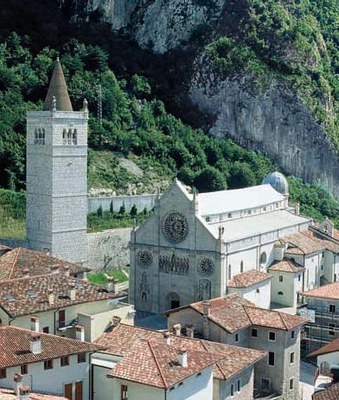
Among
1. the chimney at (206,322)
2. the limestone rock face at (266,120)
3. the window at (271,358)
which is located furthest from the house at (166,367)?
the limestone rock face at (266,120)

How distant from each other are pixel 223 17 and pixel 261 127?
19.3m

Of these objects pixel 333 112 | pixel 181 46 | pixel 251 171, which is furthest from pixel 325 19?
pixel 251 171

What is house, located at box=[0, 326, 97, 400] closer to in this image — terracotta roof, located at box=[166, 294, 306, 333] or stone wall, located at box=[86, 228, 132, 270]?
terracotta roof, located at box=[166, 294, 306, 333]

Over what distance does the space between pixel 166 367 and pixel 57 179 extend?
34.9 metres

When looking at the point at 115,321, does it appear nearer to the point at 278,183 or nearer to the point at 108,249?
the point at 108,249

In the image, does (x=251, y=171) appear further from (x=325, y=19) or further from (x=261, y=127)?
(x=325, y=19)

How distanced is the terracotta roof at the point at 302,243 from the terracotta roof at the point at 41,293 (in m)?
25.0

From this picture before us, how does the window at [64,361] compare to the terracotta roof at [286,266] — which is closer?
the window at [64,361]

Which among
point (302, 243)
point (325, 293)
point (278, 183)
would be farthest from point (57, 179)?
point (278, 183)

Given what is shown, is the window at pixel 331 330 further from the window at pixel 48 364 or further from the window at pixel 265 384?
the window at pixel 48 364

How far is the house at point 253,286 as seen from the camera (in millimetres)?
60000

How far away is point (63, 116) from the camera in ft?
226

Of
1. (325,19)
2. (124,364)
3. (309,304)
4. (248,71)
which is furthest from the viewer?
(325,19)

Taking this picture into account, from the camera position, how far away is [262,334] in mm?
49219
